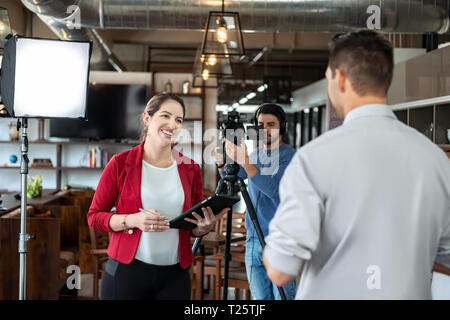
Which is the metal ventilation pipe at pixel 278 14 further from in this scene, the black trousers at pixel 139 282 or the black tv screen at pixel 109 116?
the black trousers at pixel 139 282

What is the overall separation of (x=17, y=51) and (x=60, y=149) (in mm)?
6067

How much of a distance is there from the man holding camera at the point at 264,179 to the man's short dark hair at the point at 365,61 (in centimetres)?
101

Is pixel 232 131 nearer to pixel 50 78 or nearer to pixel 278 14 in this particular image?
pixel 50 78

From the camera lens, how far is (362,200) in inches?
46.7

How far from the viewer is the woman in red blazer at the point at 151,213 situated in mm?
1835

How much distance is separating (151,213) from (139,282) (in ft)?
0.84

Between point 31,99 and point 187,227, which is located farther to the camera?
point 31,99

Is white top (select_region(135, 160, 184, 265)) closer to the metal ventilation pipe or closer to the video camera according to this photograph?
the video camera

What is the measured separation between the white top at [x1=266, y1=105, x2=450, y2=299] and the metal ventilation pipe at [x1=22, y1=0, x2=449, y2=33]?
414cm

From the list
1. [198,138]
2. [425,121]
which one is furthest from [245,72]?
[425,121]

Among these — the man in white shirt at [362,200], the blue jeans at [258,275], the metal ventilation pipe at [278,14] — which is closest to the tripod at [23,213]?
the blue jeans at [258,275]

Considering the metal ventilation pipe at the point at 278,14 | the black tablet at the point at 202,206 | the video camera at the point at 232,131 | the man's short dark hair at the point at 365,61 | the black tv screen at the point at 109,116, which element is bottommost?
the black tablet at the point at 202,206
